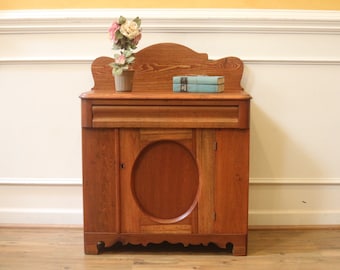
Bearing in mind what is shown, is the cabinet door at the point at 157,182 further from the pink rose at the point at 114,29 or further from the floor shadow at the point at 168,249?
the pink rose at the point at 114,29

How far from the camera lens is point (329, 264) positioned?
7.14 ft

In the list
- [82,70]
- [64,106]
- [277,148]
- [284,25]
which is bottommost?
[277,148]

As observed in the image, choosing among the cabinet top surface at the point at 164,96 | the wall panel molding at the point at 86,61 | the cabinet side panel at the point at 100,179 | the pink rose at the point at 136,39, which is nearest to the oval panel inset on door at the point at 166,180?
the cabinet side panel at the point at 100,179

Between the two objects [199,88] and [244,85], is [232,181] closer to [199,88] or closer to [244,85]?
[199,88]

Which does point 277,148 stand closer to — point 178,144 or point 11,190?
point 178,144

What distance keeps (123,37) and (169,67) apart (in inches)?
12.7

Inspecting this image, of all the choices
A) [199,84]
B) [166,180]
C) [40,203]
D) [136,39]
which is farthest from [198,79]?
[40,203]

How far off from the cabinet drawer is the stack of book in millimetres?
141

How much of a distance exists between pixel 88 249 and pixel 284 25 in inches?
62.7

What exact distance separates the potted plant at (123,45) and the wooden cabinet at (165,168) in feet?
0.35

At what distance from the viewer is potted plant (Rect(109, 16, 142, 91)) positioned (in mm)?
2270

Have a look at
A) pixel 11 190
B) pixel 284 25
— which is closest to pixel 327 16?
pixel 284 25

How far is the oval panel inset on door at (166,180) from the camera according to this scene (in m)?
2.22

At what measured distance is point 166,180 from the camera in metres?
2.23
